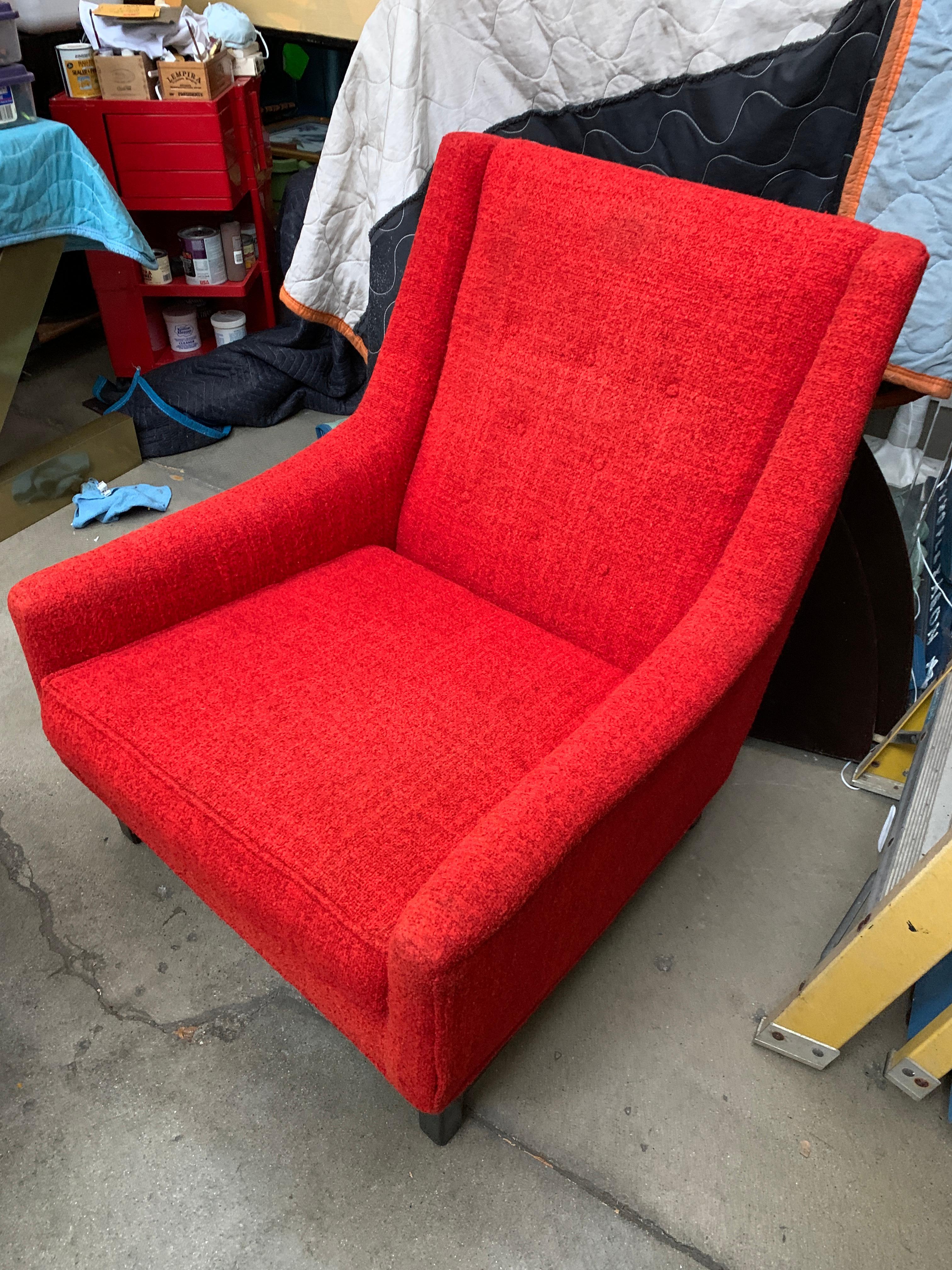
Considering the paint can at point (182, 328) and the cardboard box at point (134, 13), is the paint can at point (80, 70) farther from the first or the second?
the paint can at point (182, 328)

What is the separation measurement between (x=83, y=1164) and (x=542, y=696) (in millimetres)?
804

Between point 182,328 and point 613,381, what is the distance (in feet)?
6.24

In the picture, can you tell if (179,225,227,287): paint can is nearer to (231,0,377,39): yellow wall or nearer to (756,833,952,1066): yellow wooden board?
(231,0,377,39): yellow wall

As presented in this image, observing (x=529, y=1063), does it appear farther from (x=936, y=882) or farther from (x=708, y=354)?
(x=708, y=354)

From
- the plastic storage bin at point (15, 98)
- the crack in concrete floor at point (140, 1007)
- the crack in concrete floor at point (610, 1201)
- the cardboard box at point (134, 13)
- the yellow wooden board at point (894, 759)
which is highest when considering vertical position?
the cardboard box at point (134, 13)

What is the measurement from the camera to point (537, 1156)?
3.56 ft

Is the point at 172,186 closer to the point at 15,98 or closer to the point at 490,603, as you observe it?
the point at 15,98

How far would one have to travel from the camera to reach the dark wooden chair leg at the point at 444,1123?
1054mm

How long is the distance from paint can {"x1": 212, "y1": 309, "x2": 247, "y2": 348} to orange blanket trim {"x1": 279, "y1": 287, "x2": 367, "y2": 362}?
2.27ft

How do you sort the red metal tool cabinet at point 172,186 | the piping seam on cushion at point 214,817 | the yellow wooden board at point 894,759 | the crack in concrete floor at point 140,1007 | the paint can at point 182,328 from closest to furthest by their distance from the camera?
the piping seam on cushion at point 214,817 < the crack in concrete floor at point 140,1007 < the yellow wooden board at point 894,759 < the red metal tool cabinet at point 172,186 < the paint can at point 182,328

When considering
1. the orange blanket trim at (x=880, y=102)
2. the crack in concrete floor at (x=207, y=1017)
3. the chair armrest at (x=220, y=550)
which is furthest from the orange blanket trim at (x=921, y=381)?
the crack in concrete floor at (x=207, y=1017)

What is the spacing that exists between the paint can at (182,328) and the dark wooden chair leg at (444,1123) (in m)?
2.34

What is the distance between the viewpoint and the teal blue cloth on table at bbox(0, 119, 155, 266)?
5.97ft

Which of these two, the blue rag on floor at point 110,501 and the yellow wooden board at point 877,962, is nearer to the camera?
the yellow wooden board at point 877,962
